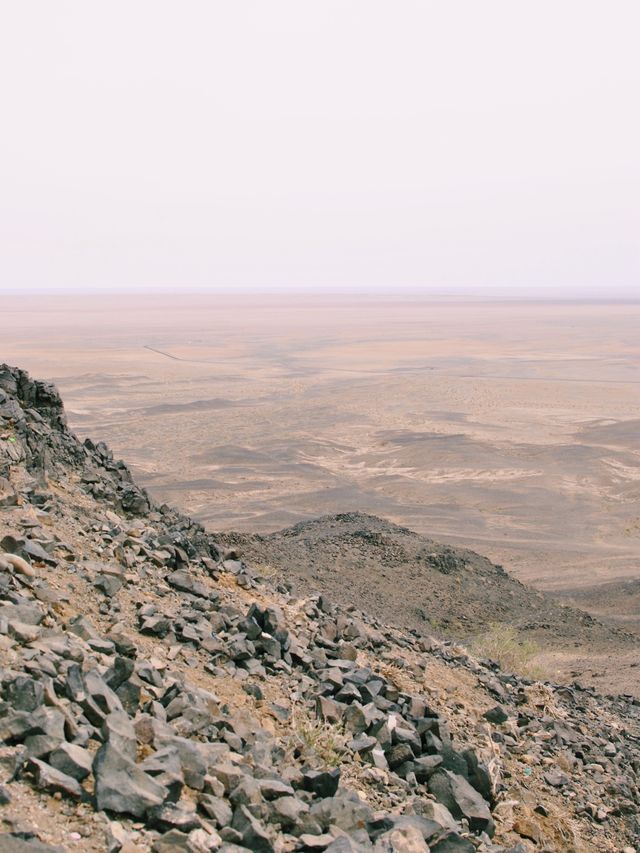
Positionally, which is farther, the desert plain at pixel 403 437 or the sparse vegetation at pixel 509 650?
the desert plain at pixel 403 437

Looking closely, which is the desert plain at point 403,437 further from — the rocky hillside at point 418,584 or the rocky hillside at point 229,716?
the rocky hillside at point 229,716

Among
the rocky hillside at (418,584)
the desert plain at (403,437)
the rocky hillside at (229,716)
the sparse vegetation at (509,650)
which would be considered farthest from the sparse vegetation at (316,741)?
the desert plain at (403,437)

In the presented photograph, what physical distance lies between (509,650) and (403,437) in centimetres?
2706

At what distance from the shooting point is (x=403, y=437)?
39.2m

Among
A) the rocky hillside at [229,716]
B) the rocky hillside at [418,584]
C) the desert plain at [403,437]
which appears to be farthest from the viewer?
the desert plain at [403,437]

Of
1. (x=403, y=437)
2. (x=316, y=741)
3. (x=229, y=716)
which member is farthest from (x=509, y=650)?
(x=403, y=437)

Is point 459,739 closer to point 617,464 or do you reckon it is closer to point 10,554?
point 10,554

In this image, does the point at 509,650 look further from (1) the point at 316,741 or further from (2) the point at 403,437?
(2) the point at 403,437

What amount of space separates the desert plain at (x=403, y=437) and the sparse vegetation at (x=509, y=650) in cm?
362

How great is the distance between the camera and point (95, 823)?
3.84 m

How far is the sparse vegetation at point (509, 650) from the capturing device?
1183cm

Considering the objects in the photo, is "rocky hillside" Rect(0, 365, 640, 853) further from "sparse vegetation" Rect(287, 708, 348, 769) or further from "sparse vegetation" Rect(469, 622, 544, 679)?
"sparse vegetation" Rect(469, 622, 544, 679)

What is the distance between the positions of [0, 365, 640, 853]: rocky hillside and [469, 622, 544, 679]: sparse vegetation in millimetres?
1346

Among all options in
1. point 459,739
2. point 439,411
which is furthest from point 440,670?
point 439,411
